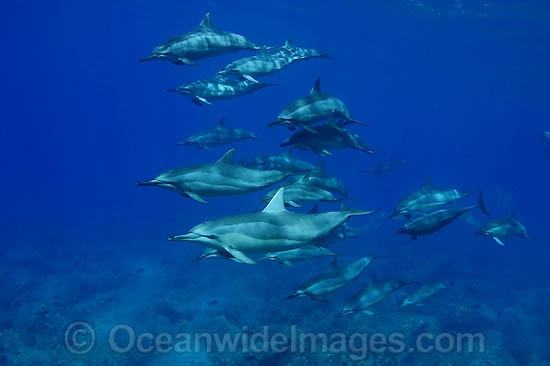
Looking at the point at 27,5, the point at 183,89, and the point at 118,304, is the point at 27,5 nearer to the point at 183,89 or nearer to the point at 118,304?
the point at 118,304

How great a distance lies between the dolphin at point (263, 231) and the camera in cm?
332

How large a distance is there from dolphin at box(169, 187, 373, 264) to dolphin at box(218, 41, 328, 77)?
3.63m

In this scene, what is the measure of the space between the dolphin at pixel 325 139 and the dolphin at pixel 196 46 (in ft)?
5.79

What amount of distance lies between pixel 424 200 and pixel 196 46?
508cm

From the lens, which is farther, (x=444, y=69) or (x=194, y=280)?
(x=444, y=69)

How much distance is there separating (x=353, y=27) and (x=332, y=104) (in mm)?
45673

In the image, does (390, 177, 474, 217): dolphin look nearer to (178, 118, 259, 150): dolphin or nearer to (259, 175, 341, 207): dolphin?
(259, 175, 341, 207): dolphin

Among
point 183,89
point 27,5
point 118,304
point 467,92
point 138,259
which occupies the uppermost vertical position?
point 27,5

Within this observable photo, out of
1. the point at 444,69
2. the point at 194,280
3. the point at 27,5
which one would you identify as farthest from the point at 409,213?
the point at 444,69

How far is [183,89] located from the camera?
6.91 metres

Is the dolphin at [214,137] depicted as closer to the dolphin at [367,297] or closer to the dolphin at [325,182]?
the dolphin at [325,182]

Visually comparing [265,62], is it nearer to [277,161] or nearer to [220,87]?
[220,87]

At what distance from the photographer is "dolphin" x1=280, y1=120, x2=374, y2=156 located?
557 centimetres

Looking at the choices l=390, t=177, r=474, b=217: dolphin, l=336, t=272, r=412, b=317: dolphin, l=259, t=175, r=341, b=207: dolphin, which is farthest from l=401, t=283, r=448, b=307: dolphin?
l=259, t=175, r=341, b=207: dolphin
